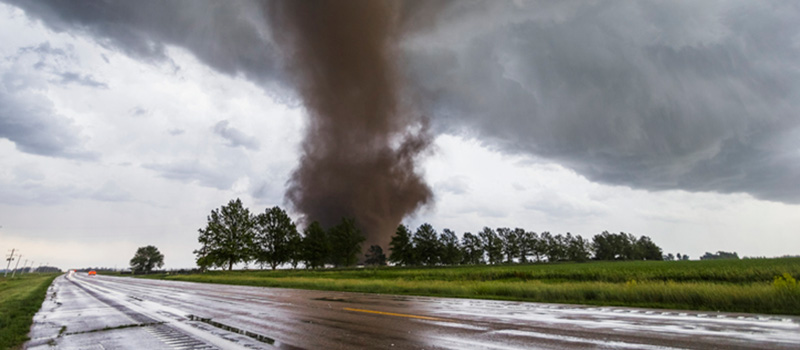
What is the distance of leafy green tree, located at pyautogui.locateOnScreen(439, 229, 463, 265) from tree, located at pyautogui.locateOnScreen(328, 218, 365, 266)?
95.1ft

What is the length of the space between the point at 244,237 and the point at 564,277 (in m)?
60.0

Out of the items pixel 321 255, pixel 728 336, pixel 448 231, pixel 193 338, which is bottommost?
pixel 193 338

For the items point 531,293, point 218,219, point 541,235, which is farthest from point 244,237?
point 541,235

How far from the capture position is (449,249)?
118 meters

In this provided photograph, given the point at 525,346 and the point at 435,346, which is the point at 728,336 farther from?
the point at 435,346

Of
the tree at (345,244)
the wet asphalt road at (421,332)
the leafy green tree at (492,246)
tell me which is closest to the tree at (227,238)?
the tree at (345,244)

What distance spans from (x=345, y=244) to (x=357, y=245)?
3.86m

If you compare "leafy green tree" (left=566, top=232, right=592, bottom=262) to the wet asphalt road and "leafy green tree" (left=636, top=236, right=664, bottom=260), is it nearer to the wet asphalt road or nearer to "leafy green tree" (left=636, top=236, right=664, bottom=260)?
"leafy green tree" (left=636, top=236, right=664, bottom=260)

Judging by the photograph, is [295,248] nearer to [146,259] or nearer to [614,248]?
[146,259]

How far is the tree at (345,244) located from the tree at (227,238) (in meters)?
27.5

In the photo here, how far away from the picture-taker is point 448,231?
429 ft

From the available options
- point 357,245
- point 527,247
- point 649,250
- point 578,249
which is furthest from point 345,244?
point 649,250

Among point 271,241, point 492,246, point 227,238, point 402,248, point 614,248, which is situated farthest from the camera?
point 614,248

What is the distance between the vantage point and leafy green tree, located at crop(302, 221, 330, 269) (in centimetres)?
9019
